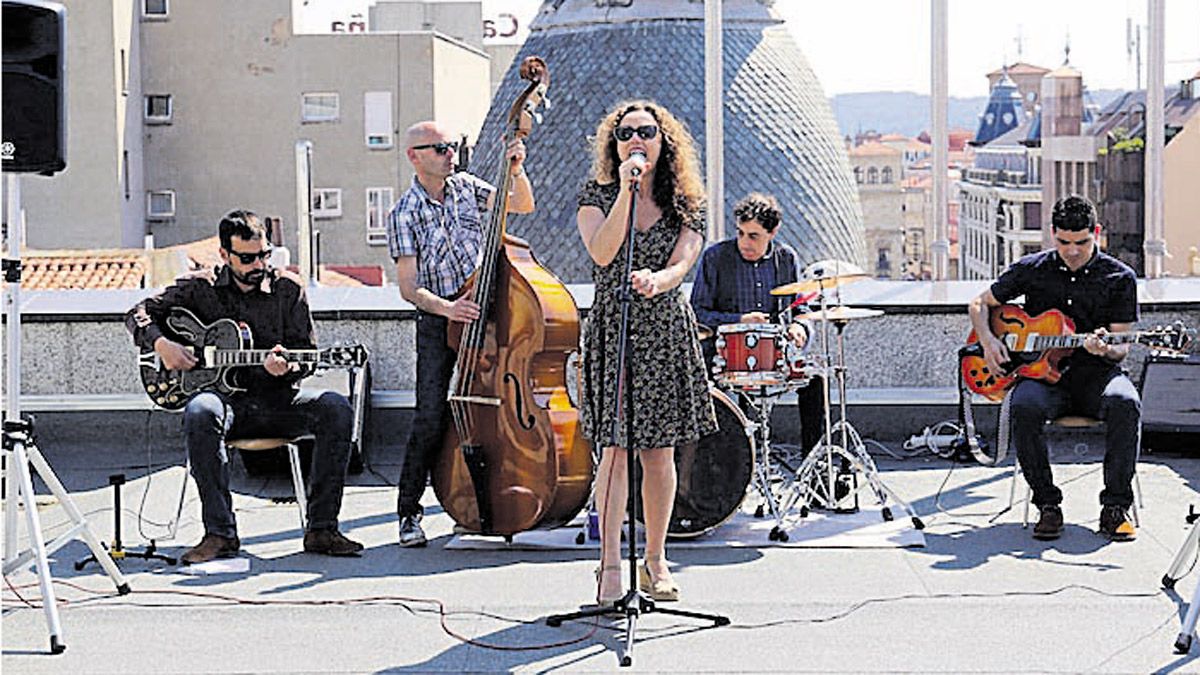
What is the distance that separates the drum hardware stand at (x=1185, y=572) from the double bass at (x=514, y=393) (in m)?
1.92

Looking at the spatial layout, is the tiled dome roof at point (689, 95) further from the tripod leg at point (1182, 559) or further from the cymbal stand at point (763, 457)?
the tripod leg at point (1182, 559)

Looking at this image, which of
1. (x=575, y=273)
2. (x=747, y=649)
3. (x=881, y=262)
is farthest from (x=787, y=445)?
(x=881, y=262)

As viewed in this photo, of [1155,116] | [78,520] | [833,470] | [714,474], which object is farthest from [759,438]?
[1155,116]

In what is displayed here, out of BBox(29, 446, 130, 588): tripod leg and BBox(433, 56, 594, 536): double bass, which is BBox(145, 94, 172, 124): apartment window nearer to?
BBox(433, 56, 594, 536): double bass

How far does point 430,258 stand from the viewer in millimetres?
6984

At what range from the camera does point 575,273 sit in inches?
970

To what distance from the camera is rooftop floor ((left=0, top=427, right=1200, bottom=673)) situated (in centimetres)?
544

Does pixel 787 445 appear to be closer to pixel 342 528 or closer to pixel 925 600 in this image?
pixel 342 528

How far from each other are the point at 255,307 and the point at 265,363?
25 centimetres

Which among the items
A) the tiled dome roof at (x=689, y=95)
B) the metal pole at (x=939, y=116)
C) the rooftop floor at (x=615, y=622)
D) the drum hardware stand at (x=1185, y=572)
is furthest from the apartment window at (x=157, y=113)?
the drum hardware stand at (x=1185, y=572)

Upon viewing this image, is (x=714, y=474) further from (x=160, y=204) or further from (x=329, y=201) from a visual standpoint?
(x=160, y=204)

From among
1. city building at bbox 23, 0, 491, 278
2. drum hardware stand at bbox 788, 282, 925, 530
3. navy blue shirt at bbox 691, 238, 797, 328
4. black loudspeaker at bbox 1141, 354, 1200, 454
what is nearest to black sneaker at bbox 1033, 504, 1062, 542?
drum hardware stand at bbox 788, 282, 925, 530

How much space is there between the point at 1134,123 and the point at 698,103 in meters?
10.6

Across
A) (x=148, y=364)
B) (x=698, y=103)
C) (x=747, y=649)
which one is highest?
(x=698, y=103)
